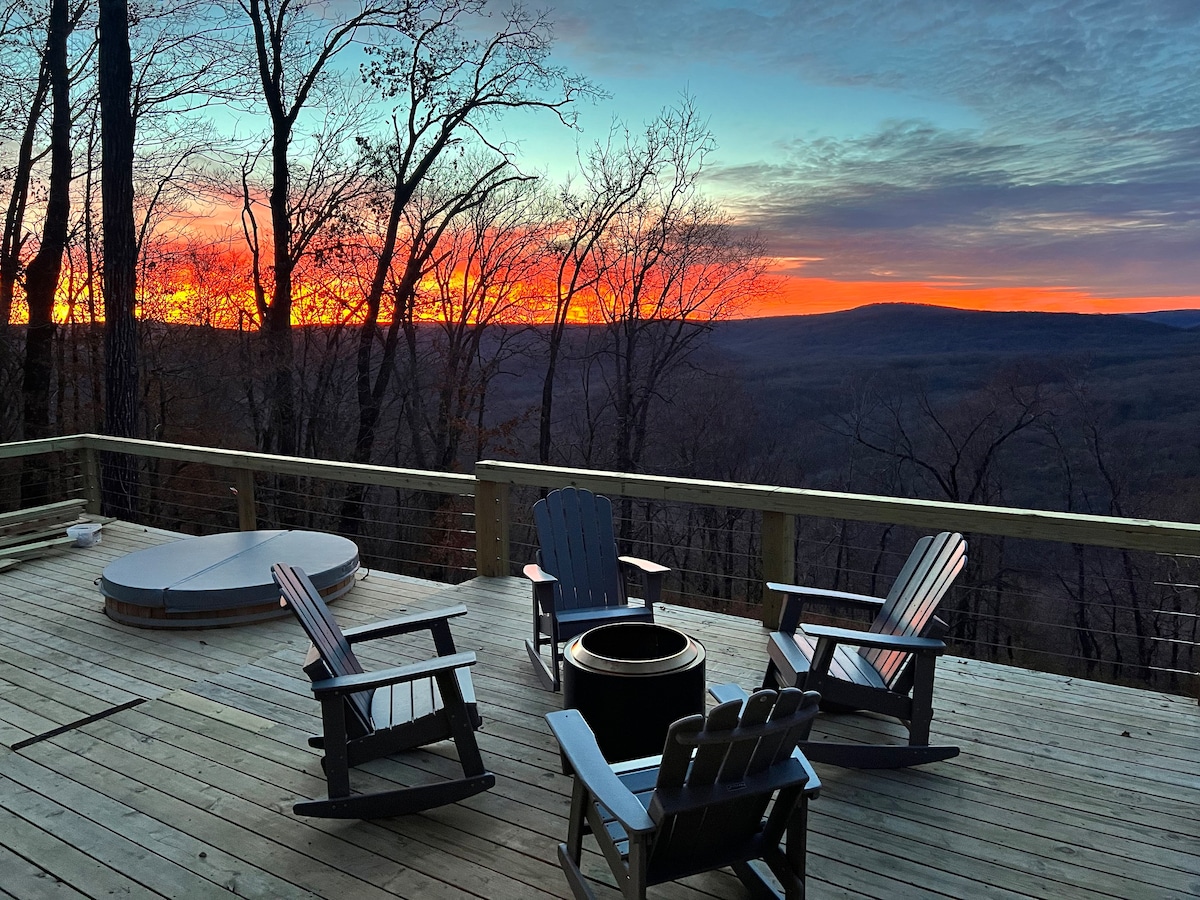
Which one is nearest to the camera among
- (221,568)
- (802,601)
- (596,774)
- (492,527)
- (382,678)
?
(596,774)

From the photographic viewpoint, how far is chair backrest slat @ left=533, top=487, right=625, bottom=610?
11.8 feet

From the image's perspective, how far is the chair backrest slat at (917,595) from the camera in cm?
276

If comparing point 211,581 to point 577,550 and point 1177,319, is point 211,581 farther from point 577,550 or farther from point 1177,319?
point 1177,319

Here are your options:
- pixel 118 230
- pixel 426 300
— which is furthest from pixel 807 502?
pixel 426 300

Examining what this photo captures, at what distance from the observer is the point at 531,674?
11.6ft

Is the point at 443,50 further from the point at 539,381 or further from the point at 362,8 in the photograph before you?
the point at 539,381

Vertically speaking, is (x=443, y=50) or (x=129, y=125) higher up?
(x=443, y=50)

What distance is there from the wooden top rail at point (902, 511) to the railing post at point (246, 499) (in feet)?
7.11

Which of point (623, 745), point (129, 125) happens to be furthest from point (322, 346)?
point (623, 745)

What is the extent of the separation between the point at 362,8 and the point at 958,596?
681 inches

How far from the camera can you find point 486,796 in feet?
8.39

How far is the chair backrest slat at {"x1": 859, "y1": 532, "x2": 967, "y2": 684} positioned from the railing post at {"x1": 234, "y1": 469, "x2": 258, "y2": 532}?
449cm

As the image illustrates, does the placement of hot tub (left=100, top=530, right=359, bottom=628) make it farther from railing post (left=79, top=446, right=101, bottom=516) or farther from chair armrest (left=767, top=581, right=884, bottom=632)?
chair armrest (left=767, top=581, right=884, bottom=632)

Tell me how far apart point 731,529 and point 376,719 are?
6033 millimetres
